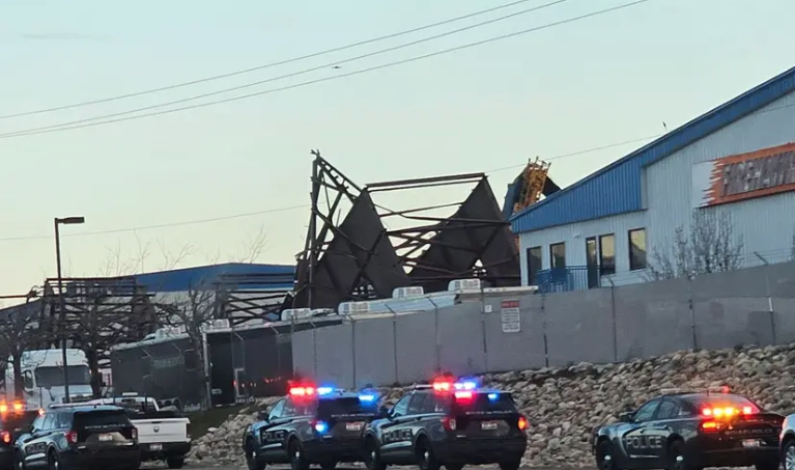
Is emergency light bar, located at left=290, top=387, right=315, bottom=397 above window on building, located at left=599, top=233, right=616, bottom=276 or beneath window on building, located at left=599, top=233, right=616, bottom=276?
beneath

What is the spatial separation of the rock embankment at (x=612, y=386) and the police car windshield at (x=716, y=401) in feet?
19.2

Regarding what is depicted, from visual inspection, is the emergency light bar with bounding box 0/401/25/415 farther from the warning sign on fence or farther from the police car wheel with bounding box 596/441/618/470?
the police car wheel with bounding box 596/441/618/470

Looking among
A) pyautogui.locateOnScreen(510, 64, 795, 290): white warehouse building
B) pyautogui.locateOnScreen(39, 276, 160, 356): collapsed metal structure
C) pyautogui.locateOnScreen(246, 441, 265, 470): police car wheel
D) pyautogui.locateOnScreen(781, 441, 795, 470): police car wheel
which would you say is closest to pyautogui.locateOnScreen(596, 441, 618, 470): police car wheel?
pyautogui.locateOnScreen(781, 441, 795, 470): police car wheel

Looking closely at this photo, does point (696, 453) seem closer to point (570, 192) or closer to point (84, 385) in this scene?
point (570, 192)

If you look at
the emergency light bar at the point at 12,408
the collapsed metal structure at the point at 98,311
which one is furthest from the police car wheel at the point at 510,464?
the collapsed metal structure at the point at 98,311

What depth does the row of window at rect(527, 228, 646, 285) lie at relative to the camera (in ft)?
161

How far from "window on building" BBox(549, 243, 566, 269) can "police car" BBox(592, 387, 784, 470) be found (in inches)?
1178

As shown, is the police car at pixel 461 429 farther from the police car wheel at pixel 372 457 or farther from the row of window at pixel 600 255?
the row of window at pixel 600 255

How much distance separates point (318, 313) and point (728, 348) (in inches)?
859

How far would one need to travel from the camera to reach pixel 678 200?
155 feet

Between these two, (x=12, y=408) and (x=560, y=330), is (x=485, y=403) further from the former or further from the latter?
(x=12, y=408)

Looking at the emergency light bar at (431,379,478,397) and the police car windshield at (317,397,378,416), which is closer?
the emergency light bar at (431,379,478,397)

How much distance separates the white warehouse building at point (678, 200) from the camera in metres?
42.7

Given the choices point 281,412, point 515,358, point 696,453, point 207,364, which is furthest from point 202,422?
point 696,453
